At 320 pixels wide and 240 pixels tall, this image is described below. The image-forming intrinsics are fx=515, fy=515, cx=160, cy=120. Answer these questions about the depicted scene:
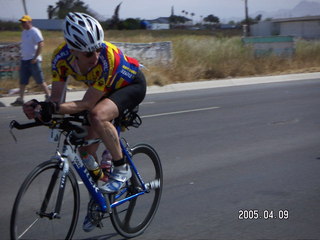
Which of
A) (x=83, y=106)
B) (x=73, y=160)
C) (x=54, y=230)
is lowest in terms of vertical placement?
(x=54, y=230)

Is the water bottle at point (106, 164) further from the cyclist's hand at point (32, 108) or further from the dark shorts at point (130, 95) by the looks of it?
the cyclist's hand at point (32, 108)

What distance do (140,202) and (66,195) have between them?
126 centimetres

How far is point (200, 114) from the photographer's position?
11.0m

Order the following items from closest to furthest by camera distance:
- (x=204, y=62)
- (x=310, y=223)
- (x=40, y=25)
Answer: (x=310, y=223) < (x=204, y=62) < (x=40, y=25)

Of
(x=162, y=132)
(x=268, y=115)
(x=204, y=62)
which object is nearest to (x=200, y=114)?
(x=268, y=115)

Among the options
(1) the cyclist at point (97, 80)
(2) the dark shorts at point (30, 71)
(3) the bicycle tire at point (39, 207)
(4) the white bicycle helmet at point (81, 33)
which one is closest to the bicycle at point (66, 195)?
(3) the bicycle tire at point (39, 207)

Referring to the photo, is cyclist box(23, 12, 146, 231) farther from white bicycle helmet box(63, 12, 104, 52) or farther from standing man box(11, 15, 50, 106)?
standing man box(11, 15, 50, 106)

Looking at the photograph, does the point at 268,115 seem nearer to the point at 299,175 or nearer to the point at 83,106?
the point at 299,175

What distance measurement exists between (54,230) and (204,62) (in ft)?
55.3

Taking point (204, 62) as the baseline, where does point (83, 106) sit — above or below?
above

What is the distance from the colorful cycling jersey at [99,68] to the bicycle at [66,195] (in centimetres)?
31

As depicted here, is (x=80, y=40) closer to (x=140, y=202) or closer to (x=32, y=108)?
(x=32, y=108)

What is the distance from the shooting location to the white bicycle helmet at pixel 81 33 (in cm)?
372

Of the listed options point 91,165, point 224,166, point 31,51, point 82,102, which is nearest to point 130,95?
point 82,102
